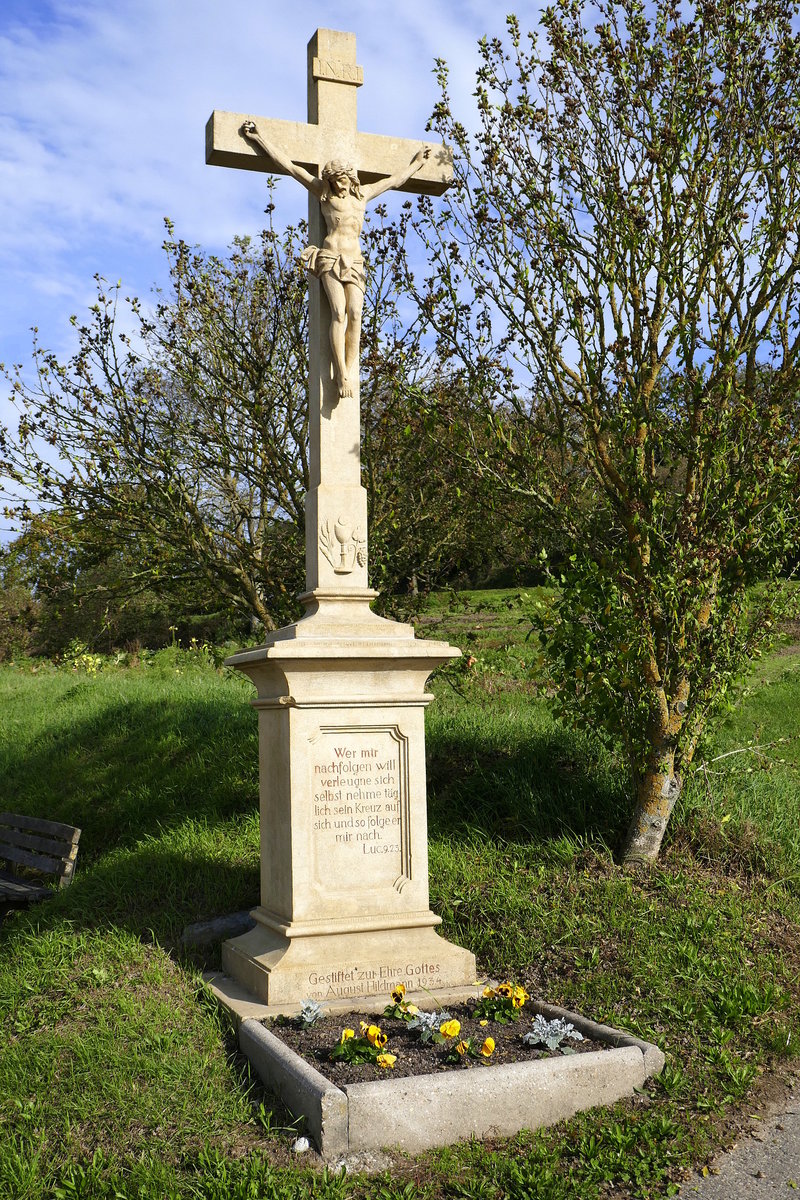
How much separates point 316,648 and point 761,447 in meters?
2.76

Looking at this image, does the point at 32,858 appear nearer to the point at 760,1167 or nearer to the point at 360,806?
the point at 360,806

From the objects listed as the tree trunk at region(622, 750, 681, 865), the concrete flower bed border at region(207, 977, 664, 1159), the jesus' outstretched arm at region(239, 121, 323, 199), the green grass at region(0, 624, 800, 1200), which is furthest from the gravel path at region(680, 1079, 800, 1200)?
the jesus' outstretched arm at region(239, 121, 323, 199)

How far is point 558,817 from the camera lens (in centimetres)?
635

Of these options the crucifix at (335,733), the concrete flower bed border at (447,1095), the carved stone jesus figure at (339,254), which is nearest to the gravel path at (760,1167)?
the concrete flower bed border at (447,1095)

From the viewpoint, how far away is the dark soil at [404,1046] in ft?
12.4

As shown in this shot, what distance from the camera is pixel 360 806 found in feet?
15.8

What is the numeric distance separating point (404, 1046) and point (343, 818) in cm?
106

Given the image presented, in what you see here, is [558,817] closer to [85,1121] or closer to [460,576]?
[460,576]

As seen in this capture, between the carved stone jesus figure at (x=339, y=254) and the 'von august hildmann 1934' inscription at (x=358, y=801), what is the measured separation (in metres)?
1.74

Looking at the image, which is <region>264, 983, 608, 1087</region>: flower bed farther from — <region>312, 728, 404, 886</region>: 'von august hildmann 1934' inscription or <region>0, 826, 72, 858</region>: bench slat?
<region>0, 826, 72, 858</region>: bench slat

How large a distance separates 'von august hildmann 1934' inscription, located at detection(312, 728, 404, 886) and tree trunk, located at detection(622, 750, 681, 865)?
5.49 feet

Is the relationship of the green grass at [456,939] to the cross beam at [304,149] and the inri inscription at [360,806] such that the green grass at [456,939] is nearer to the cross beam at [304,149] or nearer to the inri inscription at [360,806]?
the inri inscription at [360,806]

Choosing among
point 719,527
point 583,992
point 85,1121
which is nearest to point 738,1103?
point 583,992

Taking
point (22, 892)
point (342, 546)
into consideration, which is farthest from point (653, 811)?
point (22, 892)
